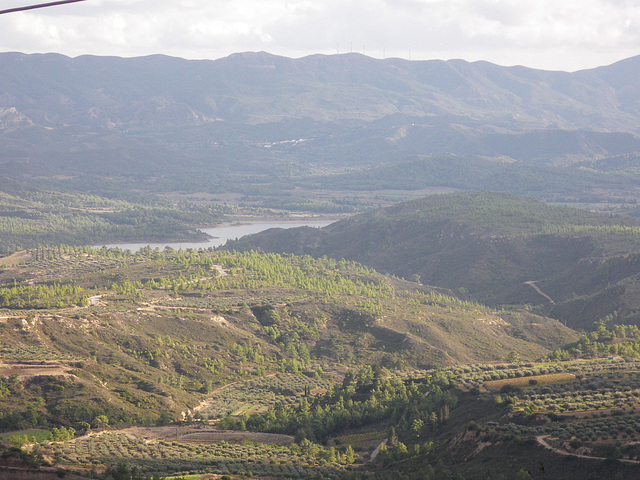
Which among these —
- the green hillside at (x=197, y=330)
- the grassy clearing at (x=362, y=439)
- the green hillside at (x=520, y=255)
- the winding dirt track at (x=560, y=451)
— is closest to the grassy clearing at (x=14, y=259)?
the green hillside at (x=197, y=330)

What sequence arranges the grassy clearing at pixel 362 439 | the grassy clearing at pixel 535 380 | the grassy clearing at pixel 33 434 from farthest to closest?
1. the grassy clearing at pixel 535 380
2. the grassy clearing at pixel 362 439
3. the grassy clearing at pixel 33 434

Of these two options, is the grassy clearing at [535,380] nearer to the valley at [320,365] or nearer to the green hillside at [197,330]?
the valley at [320,365]

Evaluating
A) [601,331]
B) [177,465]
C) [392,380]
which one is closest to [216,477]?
[177,465]

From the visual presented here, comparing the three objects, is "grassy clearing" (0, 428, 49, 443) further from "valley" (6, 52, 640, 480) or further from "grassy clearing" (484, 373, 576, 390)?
"grassy clearing" (484, 373, 576, 390)

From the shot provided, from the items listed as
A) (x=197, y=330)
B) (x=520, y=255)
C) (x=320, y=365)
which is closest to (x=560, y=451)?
(x=320, y=365)

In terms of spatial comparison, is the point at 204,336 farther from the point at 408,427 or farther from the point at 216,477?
the point at 216,477

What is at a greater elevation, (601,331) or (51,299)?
(51,299)

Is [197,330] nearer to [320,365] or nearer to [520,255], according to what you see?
[320,365]

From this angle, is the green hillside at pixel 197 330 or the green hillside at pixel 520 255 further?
the green hillside at pixel 520 255
